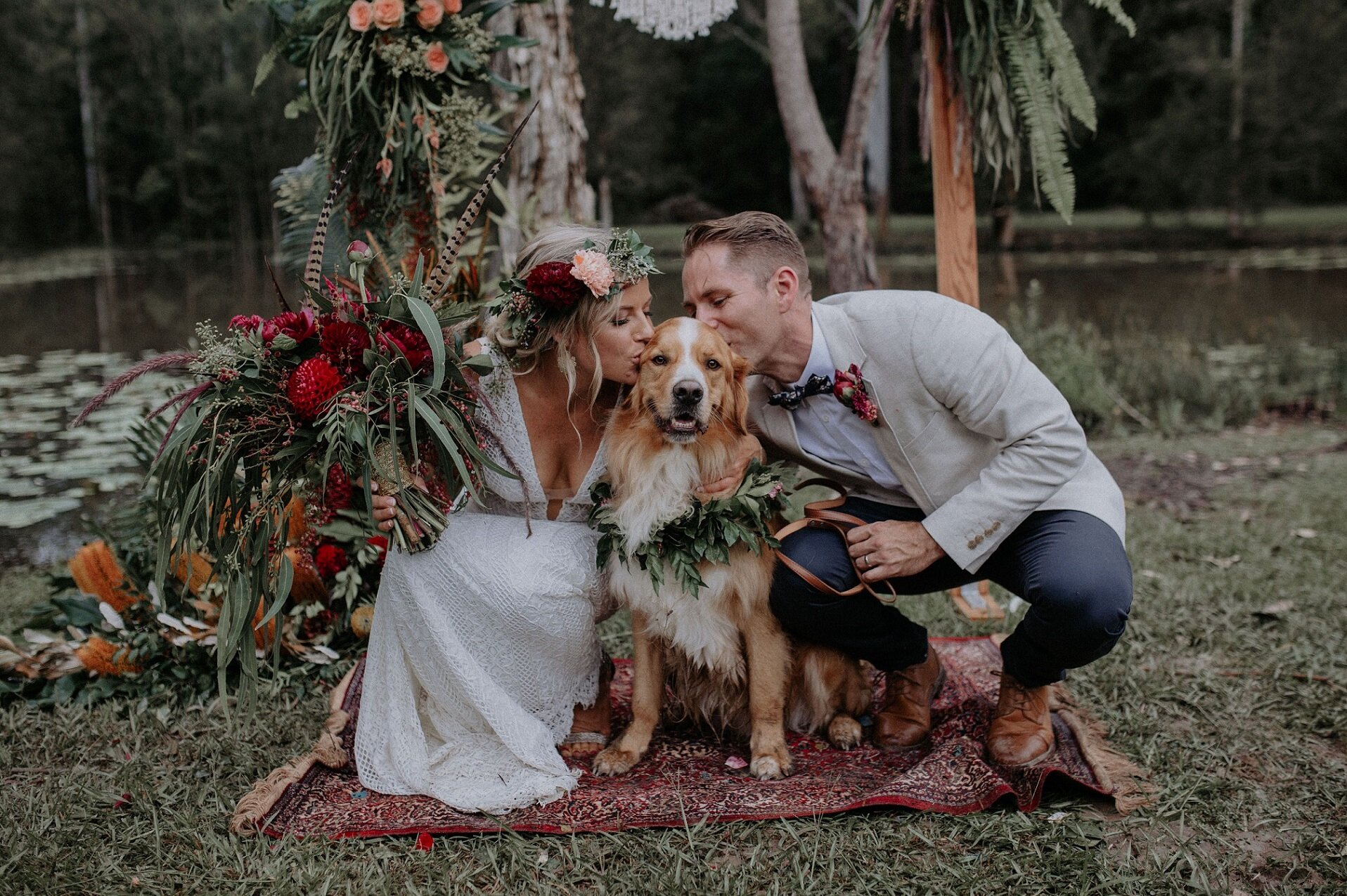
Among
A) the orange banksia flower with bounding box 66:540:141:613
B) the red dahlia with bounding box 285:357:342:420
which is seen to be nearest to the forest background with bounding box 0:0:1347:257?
the orange banksia flower with bounding box 66:540:141:613

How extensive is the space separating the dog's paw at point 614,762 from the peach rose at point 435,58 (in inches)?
106

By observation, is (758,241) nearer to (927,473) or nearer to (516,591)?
(927,473)

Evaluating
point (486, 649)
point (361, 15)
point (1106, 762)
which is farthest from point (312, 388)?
point (1106, 762)

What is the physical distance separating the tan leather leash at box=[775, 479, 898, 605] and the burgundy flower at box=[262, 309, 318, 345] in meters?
1.46

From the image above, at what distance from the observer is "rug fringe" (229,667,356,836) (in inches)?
107

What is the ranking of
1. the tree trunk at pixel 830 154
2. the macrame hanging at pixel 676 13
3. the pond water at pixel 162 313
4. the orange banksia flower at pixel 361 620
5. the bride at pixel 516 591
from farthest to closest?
the pond water at pixel 162 313 → the tree trunk at pixel 830 154 → the macrame hanging at pixel 676 13 → the orange banksia flower at pixel 361 620 → the bride at pixel 516 591

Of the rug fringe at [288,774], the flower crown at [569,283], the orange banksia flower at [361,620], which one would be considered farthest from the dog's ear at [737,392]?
the orange banksia flower at [361,620]

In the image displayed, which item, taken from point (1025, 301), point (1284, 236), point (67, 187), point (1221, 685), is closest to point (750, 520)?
point (1221, 685)

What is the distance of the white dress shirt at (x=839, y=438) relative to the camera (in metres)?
3.25

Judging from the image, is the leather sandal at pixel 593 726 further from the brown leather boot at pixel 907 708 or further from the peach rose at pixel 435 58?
the peach rose at pixel 435 58

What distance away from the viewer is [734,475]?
301 centimetres

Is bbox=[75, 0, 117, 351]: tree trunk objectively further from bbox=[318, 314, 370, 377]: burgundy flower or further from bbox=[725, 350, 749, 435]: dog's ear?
bbox=[725, 350, 749, 435]: dog's ear

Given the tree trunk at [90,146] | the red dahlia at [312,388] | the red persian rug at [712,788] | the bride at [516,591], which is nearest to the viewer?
the red dahlia at [312,388]

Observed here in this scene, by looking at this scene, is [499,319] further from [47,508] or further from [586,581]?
[47,508]
